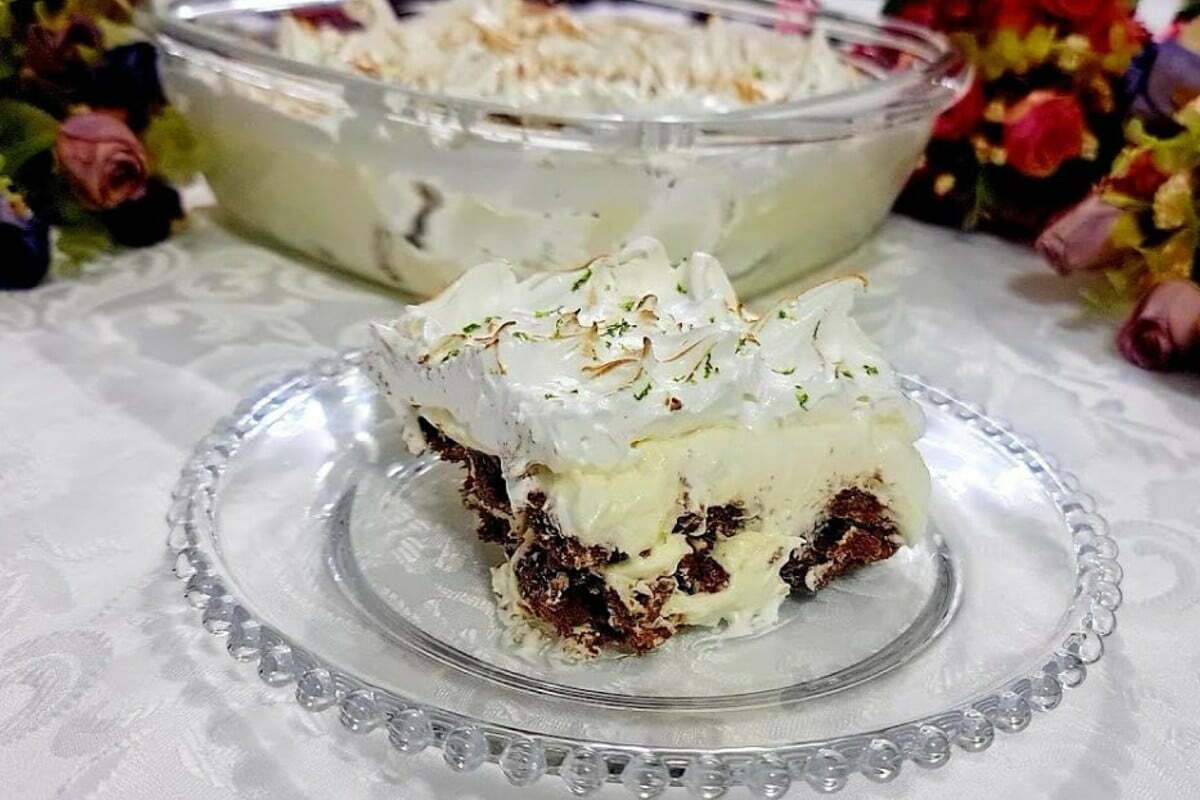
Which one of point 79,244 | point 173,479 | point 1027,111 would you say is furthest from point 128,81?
point 1027,111

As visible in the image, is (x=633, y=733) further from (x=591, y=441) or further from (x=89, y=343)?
(x=89, y=343)

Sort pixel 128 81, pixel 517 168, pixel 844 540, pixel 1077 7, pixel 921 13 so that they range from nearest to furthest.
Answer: pixel 844 540
pixel 517 168
pixel 128 81
pixel 1077 7
pixel 921 13

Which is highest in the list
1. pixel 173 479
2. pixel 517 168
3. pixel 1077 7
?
pixel 1077 7

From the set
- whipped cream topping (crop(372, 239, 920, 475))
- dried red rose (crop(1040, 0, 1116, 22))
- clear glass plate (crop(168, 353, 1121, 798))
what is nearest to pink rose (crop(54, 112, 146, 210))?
clear glass plate (crop(168, 353, 1121, 798))

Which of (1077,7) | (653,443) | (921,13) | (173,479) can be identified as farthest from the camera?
(921,13)

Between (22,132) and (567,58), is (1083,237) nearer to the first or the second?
(567,58)

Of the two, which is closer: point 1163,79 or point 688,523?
point 688,523

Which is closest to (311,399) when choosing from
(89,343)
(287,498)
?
(287,498)

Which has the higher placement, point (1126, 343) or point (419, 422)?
point (419, 422)
